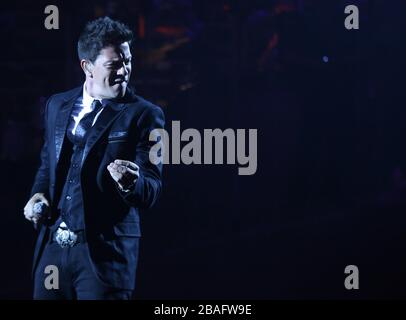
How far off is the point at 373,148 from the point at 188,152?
1245 mm

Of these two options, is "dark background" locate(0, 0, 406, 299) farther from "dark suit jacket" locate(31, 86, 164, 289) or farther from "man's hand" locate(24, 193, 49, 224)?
"man's hand" locate(24, 193, 49, 224)

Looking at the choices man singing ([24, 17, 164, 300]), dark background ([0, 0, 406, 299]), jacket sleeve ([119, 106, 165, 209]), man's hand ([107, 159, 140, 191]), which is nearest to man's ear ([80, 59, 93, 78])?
man singing ([24, 17, 164, 300])

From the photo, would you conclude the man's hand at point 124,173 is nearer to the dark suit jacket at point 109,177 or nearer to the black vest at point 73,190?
the dark suit jacket at point 109,177

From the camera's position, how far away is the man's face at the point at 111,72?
2.50 metres

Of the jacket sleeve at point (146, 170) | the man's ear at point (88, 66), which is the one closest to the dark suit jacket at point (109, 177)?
the jacket sleeve at point (146, 170)

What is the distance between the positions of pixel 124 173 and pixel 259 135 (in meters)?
1.24

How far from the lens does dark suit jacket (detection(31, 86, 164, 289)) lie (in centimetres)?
234

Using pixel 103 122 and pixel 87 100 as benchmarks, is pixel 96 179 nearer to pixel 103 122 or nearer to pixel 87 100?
pixel 103 122

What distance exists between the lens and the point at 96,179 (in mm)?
2420

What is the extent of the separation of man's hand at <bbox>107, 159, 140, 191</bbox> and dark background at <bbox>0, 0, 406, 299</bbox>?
0.96m

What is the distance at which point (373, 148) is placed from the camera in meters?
3.57
